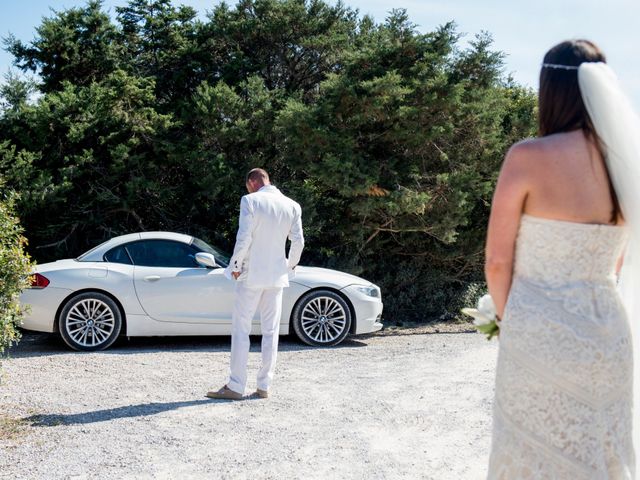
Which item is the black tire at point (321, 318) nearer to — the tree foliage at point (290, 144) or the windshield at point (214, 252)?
the windshield at point (214, 252)

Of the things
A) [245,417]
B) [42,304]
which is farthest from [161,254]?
[245,417]

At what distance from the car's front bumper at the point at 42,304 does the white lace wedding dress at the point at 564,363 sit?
7.62 metres

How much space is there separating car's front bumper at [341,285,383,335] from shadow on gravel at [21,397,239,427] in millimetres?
3700

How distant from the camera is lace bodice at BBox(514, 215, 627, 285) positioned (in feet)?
9.78

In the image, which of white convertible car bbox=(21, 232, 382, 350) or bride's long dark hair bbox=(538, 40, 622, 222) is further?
white convertible car bbox=(21, 232, 382, 350)

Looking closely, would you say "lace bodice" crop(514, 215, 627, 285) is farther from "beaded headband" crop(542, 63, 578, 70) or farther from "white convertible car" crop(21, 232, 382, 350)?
"white convertible car" crop(21, 232, 382, 350)

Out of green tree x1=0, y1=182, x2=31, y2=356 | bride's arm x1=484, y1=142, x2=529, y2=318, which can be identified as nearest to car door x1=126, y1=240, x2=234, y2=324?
green tree x1=0, y1=182, x2=31, y2=356

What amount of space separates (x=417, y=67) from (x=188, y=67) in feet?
14.4

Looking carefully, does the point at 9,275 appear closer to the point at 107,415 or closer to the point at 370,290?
the point at 107,415

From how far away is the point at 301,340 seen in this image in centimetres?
1023

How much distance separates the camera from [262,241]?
7020 millimetres

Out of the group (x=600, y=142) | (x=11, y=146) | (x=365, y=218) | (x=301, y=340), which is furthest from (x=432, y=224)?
(x=600, y=142)

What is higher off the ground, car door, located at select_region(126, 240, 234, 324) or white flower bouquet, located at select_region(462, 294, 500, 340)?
white flower bouquet, located at select_region(462, 294, 500, 340)

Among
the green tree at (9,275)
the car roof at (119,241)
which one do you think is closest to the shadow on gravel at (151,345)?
the car roof at (119,241)
